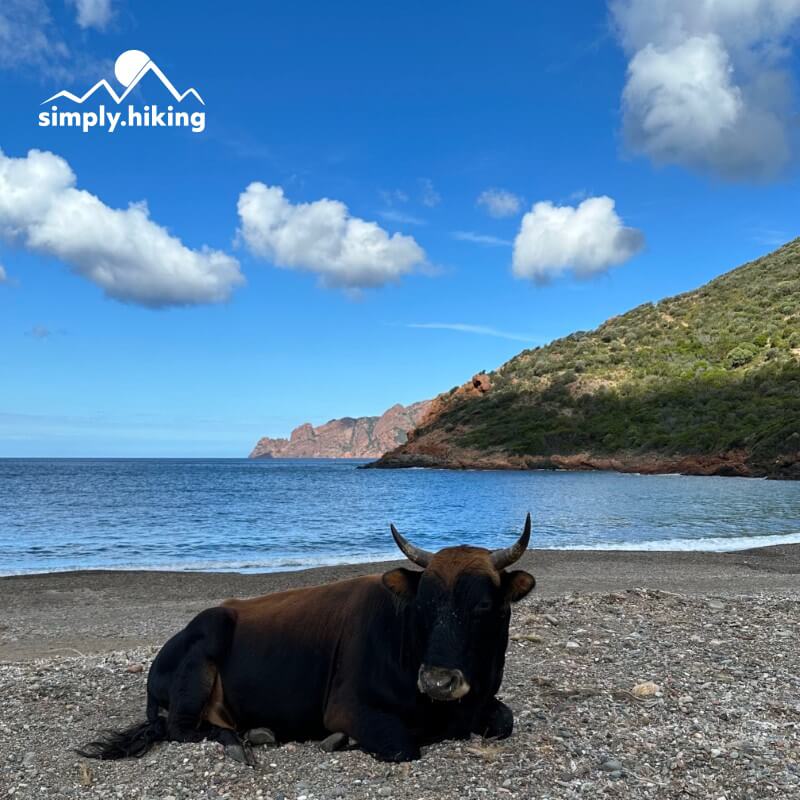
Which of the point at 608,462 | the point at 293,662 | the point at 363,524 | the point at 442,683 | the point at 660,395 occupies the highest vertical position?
the point at 660,395

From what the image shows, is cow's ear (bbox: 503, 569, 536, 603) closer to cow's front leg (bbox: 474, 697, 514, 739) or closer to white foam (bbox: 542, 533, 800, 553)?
cow's front leg (bbox: 474, 697, 514, 739)

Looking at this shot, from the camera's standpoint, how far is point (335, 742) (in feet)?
18.9

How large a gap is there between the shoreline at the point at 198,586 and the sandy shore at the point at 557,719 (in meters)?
0.20

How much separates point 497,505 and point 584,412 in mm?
48491

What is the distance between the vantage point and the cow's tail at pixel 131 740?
588 cm

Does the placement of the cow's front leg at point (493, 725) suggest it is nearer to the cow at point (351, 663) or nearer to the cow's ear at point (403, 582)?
the cow at point (351, 663)

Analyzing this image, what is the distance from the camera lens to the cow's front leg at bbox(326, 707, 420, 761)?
5.46 metres

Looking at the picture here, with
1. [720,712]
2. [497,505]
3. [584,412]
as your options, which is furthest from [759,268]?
[720,712]

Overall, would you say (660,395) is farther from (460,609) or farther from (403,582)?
(460,609)

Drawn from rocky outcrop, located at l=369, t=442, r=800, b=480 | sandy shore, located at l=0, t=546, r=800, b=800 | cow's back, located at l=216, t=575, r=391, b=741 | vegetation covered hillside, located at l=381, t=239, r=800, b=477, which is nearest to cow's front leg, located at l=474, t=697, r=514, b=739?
sandy shore, located at l=0, t=546, r=800, b=800

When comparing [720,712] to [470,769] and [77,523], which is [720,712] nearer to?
[470,769]

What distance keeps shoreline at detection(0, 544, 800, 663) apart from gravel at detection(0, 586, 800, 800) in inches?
139

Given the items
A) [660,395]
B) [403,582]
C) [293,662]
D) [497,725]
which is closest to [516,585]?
[403,582]

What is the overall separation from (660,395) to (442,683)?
284 ft
